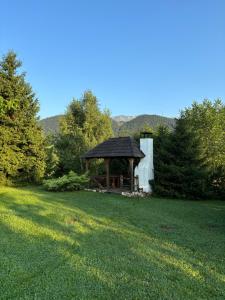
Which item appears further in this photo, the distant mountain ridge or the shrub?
the distant mountain ridge

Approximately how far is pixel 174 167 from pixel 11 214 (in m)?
9.74

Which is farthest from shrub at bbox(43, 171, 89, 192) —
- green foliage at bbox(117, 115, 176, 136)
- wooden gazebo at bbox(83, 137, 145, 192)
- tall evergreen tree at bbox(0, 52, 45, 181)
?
green foliage at bbox(117, 115, 176, 136)

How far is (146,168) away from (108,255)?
1216 cm

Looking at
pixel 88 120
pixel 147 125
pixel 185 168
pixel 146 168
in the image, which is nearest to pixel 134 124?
→ pixel 88 120

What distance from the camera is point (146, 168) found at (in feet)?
58.5

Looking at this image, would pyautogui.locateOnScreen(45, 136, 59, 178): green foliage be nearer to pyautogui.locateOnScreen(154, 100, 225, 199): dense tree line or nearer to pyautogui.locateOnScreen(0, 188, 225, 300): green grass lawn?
pyautogui.locateOnScreen(154, 100, 225, 199): dense tree line

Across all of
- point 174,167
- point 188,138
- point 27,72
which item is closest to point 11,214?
point 174,167

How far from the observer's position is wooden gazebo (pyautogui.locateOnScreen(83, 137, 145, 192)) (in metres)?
17.3

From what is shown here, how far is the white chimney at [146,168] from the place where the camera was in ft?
58.2

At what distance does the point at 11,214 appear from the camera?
970 cm

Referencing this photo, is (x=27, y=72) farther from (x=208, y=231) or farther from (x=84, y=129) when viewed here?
(x=208, y=231)

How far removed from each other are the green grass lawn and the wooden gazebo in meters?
6.77

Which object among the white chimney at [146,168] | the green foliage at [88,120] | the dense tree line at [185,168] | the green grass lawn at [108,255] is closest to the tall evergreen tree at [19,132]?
the white chimney at [146,168]

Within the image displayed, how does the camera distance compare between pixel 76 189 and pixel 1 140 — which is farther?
pixel 1 140
